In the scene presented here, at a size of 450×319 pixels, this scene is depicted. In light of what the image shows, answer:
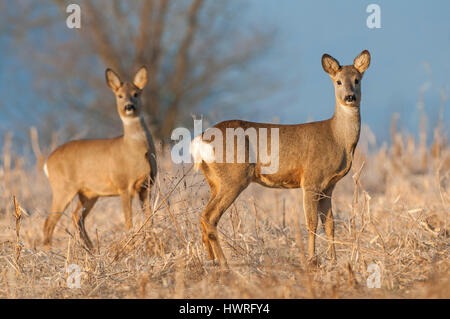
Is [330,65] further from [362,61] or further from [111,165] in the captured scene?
[111,165]

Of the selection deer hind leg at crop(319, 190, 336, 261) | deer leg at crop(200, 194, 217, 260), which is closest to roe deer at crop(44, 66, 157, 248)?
deer leg at crop(200, 194, 217, 260)

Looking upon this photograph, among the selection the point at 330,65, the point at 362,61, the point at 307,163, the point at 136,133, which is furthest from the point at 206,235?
the point at 136,133

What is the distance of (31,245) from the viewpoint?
6266 mm

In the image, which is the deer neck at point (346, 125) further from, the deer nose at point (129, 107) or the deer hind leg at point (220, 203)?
the deer nose at point (129, 107)

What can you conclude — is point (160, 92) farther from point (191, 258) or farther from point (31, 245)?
point (191, 258)

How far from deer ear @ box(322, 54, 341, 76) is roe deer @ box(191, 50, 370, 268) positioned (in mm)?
11

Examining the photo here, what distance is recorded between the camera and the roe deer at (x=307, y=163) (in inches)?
174

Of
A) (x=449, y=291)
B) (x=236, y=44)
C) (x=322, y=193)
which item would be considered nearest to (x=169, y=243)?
(x=322, y=193)

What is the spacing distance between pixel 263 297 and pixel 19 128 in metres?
15.7

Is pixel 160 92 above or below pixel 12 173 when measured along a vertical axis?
above

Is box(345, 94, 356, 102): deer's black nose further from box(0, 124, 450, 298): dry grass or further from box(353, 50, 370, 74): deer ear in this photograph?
box(0, 124, 450, 298): dry grass

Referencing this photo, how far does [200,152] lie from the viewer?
4.55 metres

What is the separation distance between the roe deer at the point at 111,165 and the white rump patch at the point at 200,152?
1.58 meters

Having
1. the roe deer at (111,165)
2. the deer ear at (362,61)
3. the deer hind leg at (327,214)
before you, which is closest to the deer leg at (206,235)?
the deer hind leg at (327,214)
